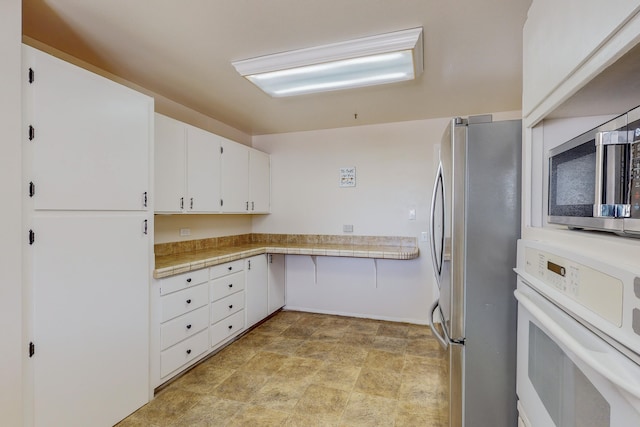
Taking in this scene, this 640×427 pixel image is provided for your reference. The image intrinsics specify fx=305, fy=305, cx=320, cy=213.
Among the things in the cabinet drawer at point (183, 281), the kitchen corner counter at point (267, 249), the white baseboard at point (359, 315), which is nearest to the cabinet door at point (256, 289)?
the kitchen corner counter at point (267, 249)

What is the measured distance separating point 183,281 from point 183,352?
57cm

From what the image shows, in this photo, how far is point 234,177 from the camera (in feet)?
11.3

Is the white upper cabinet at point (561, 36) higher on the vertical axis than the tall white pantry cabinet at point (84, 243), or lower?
higher

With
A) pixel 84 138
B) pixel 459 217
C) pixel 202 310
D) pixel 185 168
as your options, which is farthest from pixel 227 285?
pixel 459 217

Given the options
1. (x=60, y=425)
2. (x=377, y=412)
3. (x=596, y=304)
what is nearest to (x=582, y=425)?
(x=596, y=304)

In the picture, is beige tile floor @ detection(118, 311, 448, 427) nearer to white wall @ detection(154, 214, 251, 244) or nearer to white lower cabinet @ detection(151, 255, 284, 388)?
white lower cabinet @ detection(151, 255, 284, 388)

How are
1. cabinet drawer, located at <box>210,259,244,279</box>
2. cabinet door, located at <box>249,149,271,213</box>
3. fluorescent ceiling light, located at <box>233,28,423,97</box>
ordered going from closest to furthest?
fluorescent ceiling light, located at <box>233,28,423,97</box>, cabinet drawer, located at <box>210,259,244,279</box>, cabinet door, located at <box>249,149,271,213</box>

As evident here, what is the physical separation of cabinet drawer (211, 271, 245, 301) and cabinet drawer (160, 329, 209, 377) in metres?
0.33

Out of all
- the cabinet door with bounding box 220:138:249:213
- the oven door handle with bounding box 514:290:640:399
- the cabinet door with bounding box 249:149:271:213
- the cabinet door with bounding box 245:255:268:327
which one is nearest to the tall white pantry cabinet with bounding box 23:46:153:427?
the cabinet door with bounding box 220:138:249:213

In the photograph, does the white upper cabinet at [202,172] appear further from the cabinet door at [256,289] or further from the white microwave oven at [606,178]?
the white microwave oven at [606,178]

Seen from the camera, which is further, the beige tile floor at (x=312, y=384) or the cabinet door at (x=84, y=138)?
the beige tile floor at (x=312, y=384)

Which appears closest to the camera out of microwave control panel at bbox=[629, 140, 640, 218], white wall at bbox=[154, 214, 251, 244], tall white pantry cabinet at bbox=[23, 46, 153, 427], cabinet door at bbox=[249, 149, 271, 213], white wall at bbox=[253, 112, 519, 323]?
microwave control panel at bbox=[629, 140, 640, 218]

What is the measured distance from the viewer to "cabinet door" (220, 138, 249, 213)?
10.7ft

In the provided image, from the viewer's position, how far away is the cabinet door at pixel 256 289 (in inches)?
132
